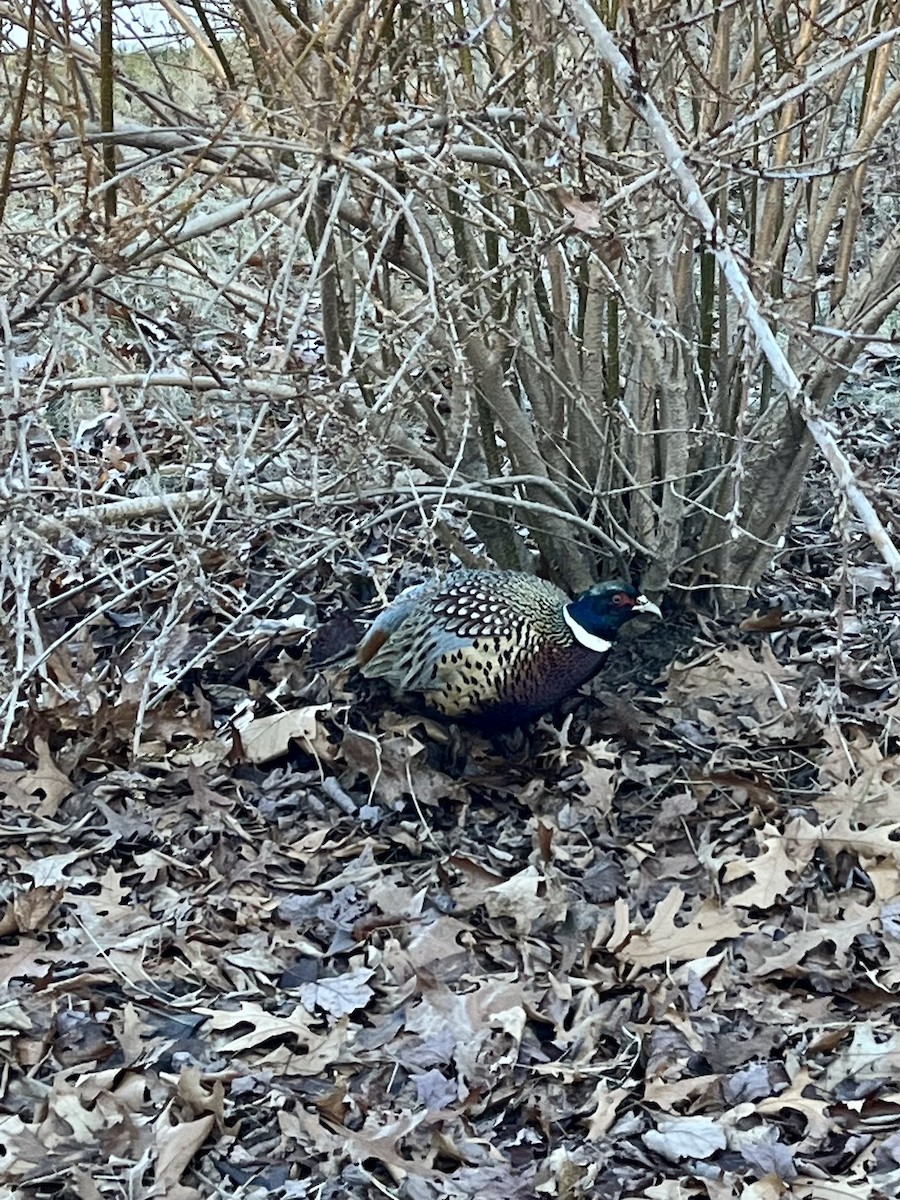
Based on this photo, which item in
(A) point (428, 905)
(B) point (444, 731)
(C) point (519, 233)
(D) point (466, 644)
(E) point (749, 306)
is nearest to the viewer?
(E) point (749, 306)

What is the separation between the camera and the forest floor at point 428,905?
2.78 m

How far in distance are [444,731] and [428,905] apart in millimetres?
829

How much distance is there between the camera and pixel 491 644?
4219 millimetres

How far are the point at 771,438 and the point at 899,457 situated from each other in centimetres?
113

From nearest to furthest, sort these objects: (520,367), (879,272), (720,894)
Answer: (720,894)
(879,272)
(520,367)

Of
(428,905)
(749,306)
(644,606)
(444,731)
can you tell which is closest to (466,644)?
(444,731)

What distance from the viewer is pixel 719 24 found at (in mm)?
3939

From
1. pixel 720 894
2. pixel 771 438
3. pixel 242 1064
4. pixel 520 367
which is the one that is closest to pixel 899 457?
pixel 771 438

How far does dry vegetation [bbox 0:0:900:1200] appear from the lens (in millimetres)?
2834

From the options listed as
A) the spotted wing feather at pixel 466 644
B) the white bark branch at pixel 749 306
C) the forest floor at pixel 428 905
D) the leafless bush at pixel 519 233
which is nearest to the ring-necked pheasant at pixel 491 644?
the spotted wing feather at pixel 466 644

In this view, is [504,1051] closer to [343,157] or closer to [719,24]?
[343,157]

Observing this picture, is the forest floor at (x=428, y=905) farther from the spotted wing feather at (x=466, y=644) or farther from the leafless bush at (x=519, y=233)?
the leafless bush at (x=519, y=233)

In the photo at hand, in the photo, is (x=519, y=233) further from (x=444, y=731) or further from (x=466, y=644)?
(x=444, y=731)


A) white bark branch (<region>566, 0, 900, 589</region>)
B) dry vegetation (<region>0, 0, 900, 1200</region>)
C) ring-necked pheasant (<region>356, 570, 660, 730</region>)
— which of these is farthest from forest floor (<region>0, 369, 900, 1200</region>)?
white bark branch (<region>566, 0, 900, 589</region>)
